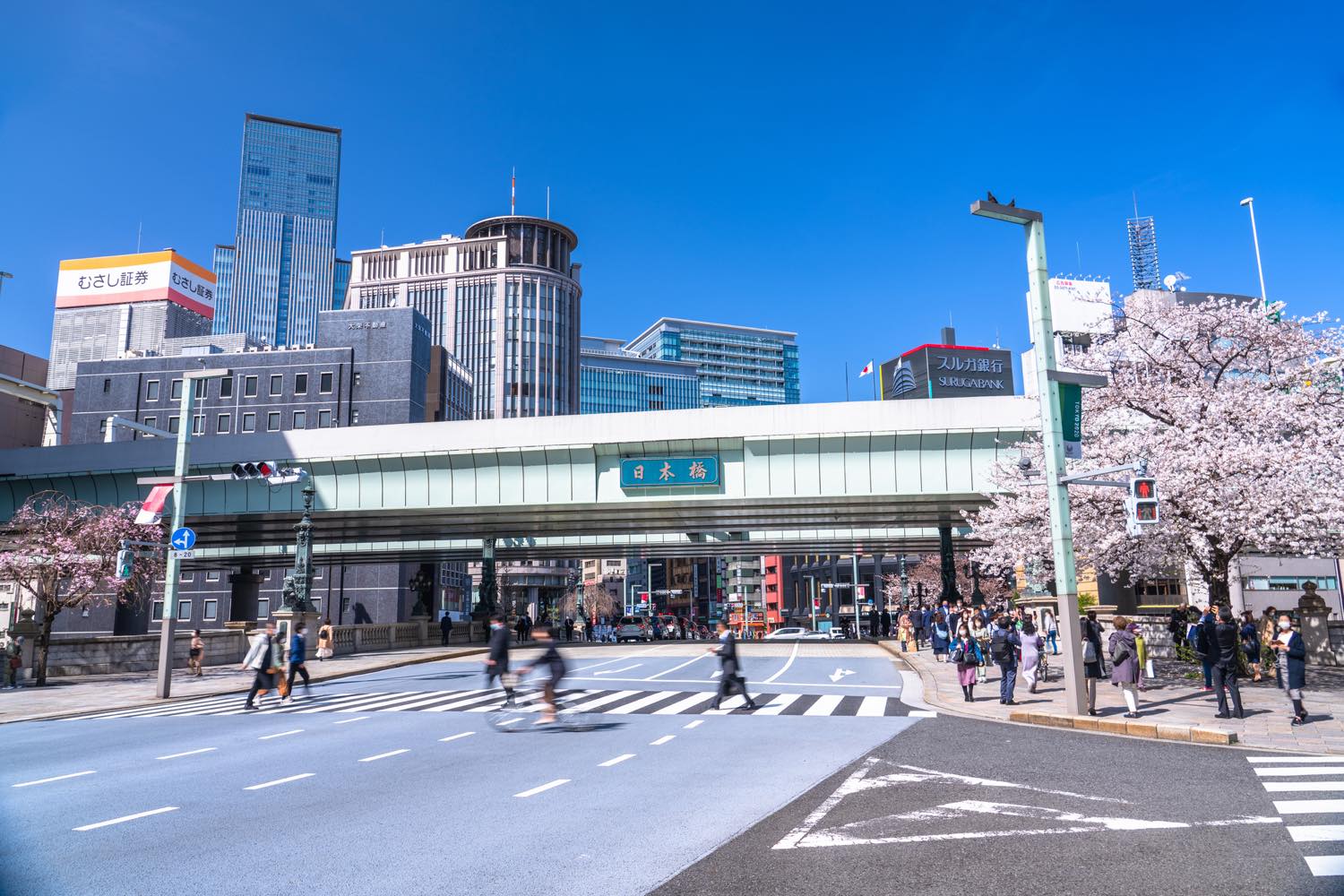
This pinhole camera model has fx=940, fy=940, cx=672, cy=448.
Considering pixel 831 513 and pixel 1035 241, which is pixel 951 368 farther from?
pixel 1035 241

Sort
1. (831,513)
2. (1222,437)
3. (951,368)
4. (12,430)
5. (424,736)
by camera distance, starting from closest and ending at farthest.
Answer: (424,736) < (1222,437) < (831,513) < (12,430) < (951,368)

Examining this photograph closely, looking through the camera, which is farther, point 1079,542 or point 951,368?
point 951,368

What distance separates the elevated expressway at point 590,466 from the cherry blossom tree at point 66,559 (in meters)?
5.28

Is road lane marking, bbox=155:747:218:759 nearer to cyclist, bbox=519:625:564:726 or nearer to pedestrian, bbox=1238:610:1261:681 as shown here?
cyclist, bbox=519:625:564:726

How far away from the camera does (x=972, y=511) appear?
42.3 meters

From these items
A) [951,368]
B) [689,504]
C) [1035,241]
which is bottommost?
[689,504]

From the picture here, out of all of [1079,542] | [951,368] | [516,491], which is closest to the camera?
[1079,542]

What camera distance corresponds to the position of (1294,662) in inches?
578

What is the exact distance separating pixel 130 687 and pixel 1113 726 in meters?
24.6

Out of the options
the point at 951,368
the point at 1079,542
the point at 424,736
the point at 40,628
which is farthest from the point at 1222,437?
the point at 951,368

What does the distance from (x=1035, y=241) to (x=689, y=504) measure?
21771 mm

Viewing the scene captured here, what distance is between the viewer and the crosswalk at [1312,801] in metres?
7.19

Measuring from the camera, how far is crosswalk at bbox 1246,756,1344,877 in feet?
23.6

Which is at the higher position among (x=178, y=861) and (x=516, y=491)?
(x=516, y=491)
